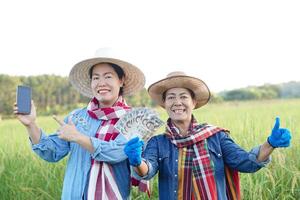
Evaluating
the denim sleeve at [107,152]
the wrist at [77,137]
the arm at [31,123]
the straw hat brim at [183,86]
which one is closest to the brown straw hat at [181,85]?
the straw hat brim at [183,86]

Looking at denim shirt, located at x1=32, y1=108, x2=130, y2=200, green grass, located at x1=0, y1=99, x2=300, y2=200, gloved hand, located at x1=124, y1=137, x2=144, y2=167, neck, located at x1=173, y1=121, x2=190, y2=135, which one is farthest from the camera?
green grass, located at x1=0, y1=99, x2=300, y2=200

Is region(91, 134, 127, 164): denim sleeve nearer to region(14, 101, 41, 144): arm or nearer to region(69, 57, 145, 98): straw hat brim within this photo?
region(14, 101, 41, 144): arm

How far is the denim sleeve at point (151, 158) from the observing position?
94.7 inches

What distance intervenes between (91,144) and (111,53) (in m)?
0.51

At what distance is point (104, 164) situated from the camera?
252 centimetres

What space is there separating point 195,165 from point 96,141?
20.4 inches

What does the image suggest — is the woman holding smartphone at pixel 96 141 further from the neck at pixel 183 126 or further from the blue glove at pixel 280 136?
the blue glove at pixel 280 136

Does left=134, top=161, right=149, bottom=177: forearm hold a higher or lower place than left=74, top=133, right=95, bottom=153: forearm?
lower

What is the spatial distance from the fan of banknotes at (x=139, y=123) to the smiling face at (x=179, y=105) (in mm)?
84

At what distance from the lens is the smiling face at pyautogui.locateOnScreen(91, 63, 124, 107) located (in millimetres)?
2564

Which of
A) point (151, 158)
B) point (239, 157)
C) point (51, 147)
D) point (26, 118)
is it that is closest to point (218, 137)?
point (239, 157)

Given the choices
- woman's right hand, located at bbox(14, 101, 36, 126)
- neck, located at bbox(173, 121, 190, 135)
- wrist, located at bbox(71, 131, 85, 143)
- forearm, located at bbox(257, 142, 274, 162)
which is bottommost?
forearm, located at bbox(257, 142, 274, 162)

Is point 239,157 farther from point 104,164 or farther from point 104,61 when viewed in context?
point 104,61

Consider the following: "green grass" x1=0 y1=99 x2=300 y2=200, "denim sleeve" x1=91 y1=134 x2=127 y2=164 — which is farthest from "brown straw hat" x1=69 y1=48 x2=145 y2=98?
Answer: "green grass" x1=0 y1=99 x2=300 y2=200
